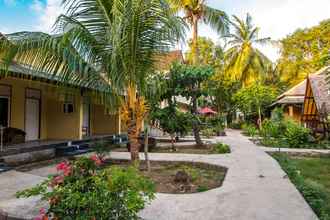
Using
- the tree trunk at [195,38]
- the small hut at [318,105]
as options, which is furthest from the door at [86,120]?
the small hut at [318,105]

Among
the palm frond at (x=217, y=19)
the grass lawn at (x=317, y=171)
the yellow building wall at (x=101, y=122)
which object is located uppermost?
the palm frond at (x=217, y=19)

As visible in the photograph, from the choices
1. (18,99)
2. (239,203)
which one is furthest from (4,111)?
(239,203)

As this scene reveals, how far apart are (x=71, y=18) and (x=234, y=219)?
17.2 ft

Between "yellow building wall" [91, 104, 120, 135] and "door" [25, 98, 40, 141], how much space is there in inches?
176

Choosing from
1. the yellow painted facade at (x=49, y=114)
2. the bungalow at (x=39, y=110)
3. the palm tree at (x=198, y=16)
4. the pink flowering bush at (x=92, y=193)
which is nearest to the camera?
the pink flowering bush at (x=92, y=193)

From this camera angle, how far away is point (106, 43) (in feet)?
20.9

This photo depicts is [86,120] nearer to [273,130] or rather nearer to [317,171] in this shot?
[273,130]

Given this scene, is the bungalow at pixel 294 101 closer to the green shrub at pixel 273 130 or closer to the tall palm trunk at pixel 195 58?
the green shrub at pixel 273 130

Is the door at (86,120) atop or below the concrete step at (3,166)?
atop

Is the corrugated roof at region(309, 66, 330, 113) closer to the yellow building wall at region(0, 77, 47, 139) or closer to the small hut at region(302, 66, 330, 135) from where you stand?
the small hut at region(302, 66, 330, 135)

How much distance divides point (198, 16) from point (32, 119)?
927 centimetres

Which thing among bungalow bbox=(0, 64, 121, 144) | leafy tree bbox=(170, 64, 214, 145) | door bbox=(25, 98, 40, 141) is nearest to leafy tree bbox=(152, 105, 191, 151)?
leafy tree bbox=(170, 64, 214, 145)

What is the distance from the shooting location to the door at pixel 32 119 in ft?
39.6

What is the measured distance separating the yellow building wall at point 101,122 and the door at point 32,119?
448cm
